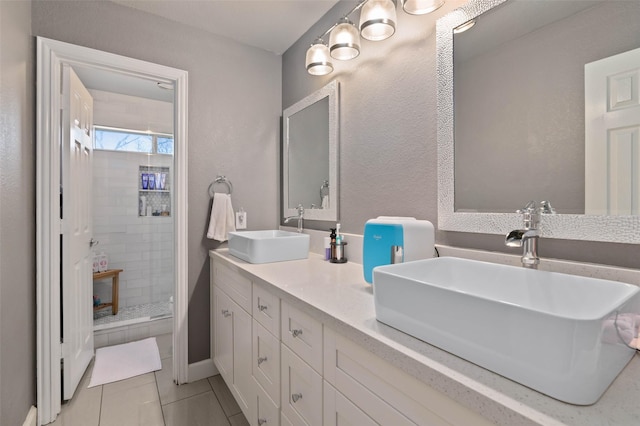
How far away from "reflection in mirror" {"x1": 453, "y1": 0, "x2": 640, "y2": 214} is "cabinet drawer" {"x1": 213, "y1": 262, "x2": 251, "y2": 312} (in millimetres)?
1044

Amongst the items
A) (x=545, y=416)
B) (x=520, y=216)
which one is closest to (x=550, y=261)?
(x=520, y=216)

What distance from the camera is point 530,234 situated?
861 millimetres

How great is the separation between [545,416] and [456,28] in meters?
1.29

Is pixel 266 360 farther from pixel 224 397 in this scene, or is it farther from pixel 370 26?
pixel 370 26

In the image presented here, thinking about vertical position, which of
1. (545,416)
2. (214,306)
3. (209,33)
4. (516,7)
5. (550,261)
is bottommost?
(214,306)

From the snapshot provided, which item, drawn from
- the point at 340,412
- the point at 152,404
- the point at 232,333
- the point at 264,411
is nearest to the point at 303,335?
the point at 340,412

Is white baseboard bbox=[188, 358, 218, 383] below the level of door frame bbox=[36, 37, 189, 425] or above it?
below

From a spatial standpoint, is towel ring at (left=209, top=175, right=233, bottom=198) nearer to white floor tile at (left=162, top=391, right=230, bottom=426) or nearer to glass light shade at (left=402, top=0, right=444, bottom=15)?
white floor tile at (left=162, top=391, right=230, bottom=426)

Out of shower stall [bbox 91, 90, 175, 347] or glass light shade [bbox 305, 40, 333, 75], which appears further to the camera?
shower stall [bbox 91, 90, 175, 347]

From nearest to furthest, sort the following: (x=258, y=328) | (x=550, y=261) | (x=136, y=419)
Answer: (x=550, y=261) → (x=258, y=328) → (x=136, y=419)

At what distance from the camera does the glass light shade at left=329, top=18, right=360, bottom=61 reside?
150 cm

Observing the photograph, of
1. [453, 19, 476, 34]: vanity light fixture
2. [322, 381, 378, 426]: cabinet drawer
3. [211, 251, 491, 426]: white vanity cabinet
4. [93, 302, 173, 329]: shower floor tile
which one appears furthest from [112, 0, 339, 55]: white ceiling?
[93, 302, 173, 329]: shower floor tile

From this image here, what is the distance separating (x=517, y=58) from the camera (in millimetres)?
1035

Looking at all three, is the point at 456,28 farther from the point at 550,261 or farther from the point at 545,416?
the point at 545,416
